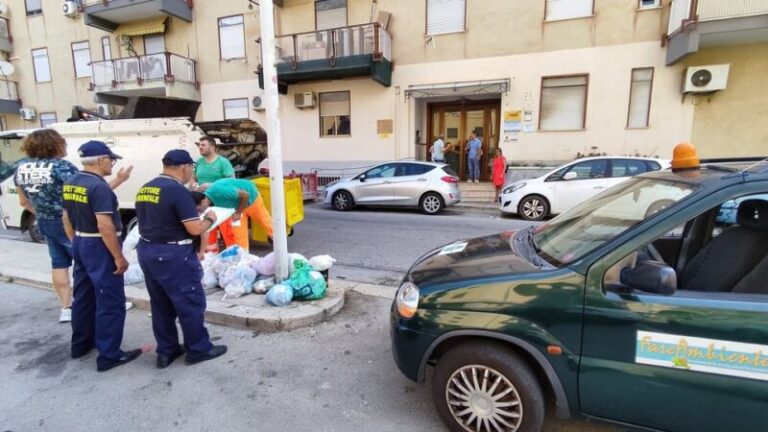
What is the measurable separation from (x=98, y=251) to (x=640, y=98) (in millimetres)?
13886

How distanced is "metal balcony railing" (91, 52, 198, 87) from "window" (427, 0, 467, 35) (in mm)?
10267

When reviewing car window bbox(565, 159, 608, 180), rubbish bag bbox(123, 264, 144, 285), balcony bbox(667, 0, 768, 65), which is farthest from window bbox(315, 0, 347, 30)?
rubbish bag bbox(123, 264, 144, 285)

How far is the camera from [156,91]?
17.0 metres

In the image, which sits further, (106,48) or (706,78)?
(106,48)

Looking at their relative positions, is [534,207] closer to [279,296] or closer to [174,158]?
[279,296]

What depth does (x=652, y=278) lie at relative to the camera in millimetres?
1818

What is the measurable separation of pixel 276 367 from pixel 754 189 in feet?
10.3

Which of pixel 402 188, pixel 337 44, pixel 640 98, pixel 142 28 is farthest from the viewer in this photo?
pixel 142 28

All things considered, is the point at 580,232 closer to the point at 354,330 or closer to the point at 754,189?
the point at 754,189

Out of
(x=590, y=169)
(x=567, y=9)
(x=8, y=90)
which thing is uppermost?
(x=567, y=9)

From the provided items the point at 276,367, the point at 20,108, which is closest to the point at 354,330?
the point at 276,367

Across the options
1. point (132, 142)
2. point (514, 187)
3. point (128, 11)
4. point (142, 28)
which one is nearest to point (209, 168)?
point (132, 142)

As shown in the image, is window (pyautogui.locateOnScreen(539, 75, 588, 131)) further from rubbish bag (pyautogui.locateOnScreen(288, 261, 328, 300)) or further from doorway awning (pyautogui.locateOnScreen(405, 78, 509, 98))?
Result: rubbish bag (pyautogui.locateOnScreen(288, 261, 328, 300))

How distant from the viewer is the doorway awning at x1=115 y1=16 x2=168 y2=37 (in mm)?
17188
